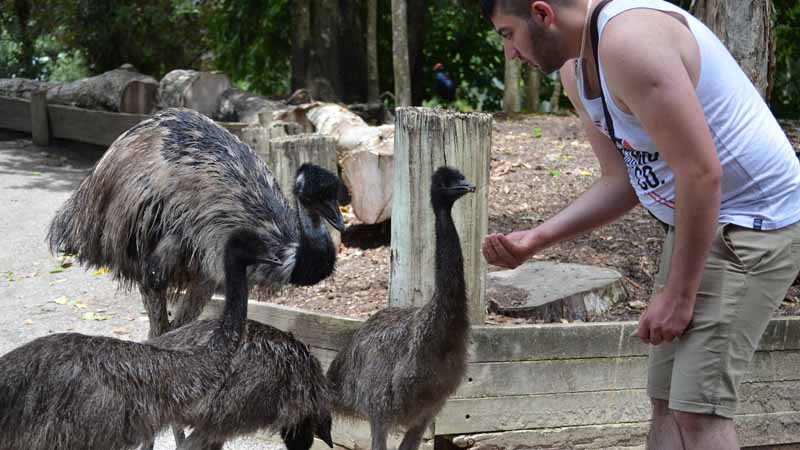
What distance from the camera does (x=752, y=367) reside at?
16.3 ft

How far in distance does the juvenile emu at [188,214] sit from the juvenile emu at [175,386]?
0.62 metres

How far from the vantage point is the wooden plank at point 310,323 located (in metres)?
5.07

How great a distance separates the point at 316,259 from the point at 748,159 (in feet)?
9.21

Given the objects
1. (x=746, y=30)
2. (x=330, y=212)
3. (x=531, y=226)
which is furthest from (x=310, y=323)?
(x=746, y=30)

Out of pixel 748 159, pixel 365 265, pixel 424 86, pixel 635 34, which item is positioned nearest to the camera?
pixel 635 34

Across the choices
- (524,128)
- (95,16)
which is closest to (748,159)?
(524,128)

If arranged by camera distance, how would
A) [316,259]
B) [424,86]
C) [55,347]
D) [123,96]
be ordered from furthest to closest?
[424,86] → [123,96] → [316,259] → [55,347]

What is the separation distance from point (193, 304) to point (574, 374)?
2.13 m

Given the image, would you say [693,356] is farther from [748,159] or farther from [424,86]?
[424,86]

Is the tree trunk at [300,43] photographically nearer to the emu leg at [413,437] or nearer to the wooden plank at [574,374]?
the wooden plank at [574,374]

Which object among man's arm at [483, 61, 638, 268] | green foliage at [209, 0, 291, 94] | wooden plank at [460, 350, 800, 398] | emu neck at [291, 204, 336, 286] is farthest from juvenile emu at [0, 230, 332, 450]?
green foliage at [209, 0, 291, 94]

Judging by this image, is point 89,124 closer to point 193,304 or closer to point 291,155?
point 291,155

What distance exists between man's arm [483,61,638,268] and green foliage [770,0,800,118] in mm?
11276

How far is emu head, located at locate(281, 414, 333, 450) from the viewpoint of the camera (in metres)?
4.57
